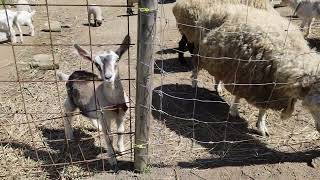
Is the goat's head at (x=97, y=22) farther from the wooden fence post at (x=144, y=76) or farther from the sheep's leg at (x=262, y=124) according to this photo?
the wooden fence post at (x=144, y=76)

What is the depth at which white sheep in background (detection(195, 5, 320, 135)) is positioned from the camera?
4.30 m

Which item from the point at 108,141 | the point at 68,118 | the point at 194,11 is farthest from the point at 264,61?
the point at 68,118

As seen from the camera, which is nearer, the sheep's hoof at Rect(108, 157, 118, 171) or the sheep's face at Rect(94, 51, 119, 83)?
the sheep's face at Rect(94, 51, 119, 83)

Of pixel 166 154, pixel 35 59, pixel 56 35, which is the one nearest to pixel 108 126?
pixel 166 154

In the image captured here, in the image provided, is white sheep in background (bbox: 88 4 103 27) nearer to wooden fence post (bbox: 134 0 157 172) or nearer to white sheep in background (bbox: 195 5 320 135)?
white sheep in background (bbox: 195 5 320 135)

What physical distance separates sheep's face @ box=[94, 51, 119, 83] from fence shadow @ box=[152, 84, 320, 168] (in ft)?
1.67

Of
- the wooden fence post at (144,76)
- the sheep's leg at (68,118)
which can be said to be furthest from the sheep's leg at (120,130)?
the sheep's leg at (68,118)

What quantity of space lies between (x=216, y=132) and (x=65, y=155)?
1.86 metres

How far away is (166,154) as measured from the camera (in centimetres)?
450

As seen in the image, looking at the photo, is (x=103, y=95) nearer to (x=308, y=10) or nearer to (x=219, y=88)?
(x=219, y=88)

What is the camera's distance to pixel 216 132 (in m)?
5.11

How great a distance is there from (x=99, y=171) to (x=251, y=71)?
2.04 m

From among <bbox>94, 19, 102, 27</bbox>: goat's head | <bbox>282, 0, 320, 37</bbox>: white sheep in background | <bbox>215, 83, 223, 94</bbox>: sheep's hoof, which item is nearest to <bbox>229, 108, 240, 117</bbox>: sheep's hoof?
<bbox>215, 83, 223, 94</bbox>: sheep's hoof

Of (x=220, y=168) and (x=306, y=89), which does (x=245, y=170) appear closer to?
(x=220, y=168)
